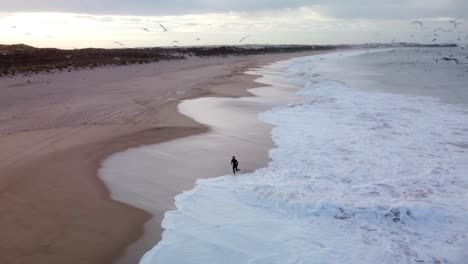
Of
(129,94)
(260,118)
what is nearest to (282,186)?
(260,118)

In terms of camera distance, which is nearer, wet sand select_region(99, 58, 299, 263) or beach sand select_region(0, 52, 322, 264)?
beach sand select_region(0, 52, 322, 264)

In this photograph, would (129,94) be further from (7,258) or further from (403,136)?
(7,258)

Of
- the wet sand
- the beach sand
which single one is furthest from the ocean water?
the beach sand

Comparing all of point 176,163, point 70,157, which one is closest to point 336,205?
point 176,163

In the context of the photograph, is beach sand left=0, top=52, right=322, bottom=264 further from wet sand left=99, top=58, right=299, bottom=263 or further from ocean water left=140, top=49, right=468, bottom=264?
ocean water left=140, top=49, right=468, bottom=264

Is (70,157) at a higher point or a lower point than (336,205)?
higher

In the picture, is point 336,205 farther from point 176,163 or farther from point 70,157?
point 70,157

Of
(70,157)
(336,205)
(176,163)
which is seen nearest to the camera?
(336,205)
